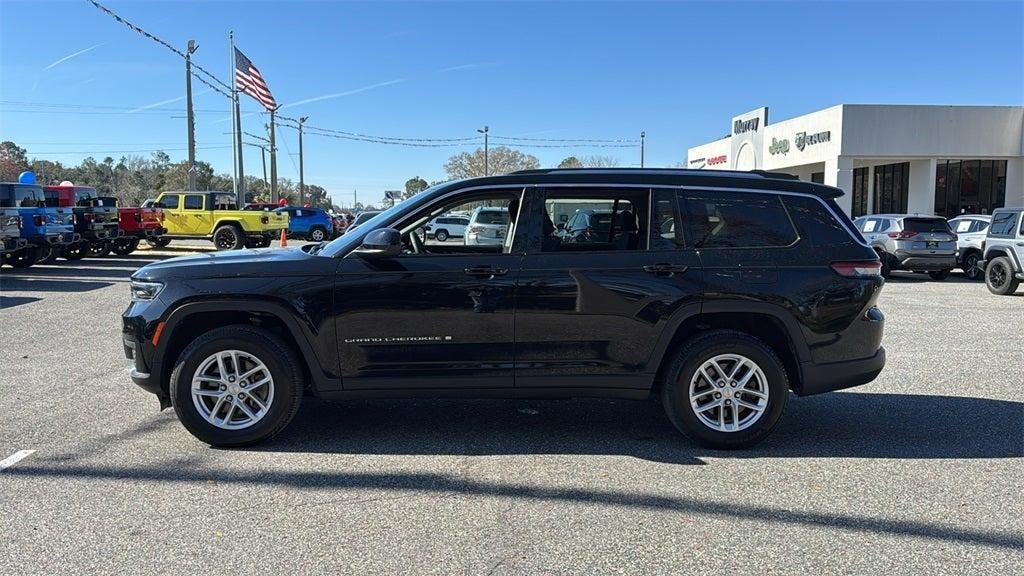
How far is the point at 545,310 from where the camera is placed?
457 cm

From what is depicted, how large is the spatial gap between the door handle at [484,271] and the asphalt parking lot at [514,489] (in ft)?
3.79

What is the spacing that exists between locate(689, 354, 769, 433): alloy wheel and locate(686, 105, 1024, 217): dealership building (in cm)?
2615

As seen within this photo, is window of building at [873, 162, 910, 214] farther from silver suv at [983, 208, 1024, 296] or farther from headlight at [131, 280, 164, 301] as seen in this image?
headlight at [131, 280, 164, 301]

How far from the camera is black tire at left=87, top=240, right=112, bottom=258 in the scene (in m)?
20.6

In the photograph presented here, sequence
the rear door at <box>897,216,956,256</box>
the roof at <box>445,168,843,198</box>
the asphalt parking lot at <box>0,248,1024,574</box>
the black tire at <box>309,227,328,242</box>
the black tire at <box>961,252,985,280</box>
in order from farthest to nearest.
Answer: the black tire at <box>309,227,328,242</box> → the black tire at <box>961,252,985,280</box> → the rear door at <box>897,216,956,256</box> → the roof at <box>445,168,843,198</box> → the asphalt parking lot at <box>0,248,1024,574</box>

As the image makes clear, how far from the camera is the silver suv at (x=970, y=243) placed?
17203mm

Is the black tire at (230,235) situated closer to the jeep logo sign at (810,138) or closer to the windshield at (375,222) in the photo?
the windshield at (375,222)

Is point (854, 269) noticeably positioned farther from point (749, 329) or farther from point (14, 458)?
point (14, 458)

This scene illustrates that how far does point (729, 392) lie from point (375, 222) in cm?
258

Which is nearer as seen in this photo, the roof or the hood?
the hood

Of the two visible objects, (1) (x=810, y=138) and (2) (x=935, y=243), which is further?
(1) (x=810, y=138)

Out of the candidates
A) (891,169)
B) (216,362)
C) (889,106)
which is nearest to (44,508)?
(216,362)

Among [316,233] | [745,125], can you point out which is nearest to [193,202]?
[316,233]

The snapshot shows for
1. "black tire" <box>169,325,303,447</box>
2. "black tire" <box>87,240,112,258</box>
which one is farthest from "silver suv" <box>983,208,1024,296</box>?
"black tire" <box>87,240,112,258</box>
